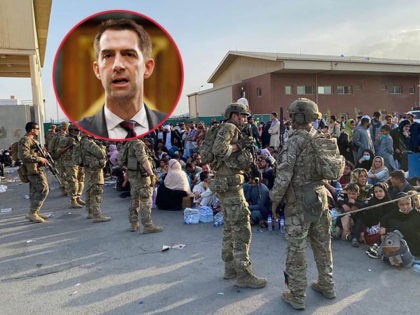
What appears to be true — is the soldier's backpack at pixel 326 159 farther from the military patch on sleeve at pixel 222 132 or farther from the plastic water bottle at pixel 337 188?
the plastic water bottle at pixel 337 188

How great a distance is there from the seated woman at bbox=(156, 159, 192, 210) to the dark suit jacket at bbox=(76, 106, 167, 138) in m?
5.76

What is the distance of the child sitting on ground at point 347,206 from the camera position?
525cm

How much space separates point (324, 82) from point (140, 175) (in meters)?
24.2

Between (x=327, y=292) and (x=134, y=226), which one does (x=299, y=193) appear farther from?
(x=134, y=226)

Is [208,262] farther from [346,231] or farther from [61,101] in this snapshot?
[61,101]

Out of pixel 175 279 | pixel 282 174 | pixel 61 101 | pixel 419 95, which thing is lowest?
pixel 175 279

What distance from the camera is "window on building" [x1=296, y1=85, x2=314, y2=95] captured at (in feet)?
86.5

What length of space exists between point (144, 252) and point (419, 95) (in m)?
32.0

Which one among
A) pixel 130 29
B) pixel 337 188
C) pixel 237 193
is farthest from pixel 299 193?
pixel 337 188

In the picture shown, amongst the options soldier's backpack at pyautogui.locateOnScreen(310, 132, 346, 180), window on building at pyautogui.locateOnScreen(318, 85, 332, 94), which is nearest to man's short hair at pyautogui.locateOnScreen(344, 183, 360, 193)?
soldier's backpack at pyautogui.locateOnScreen(310, 132, 346, 180)

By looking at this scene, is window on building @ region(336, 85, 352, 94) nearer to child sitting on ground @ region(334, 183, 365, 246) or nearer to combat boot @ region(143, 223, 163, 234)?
child sitting on ground @ region(334, 183, 365, 246)

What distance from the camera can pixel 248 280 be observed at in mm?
3756

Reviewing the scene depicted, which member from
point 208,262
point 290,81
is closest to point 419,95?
point 290,81

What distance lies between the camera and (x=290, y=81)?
2611 centimetres
